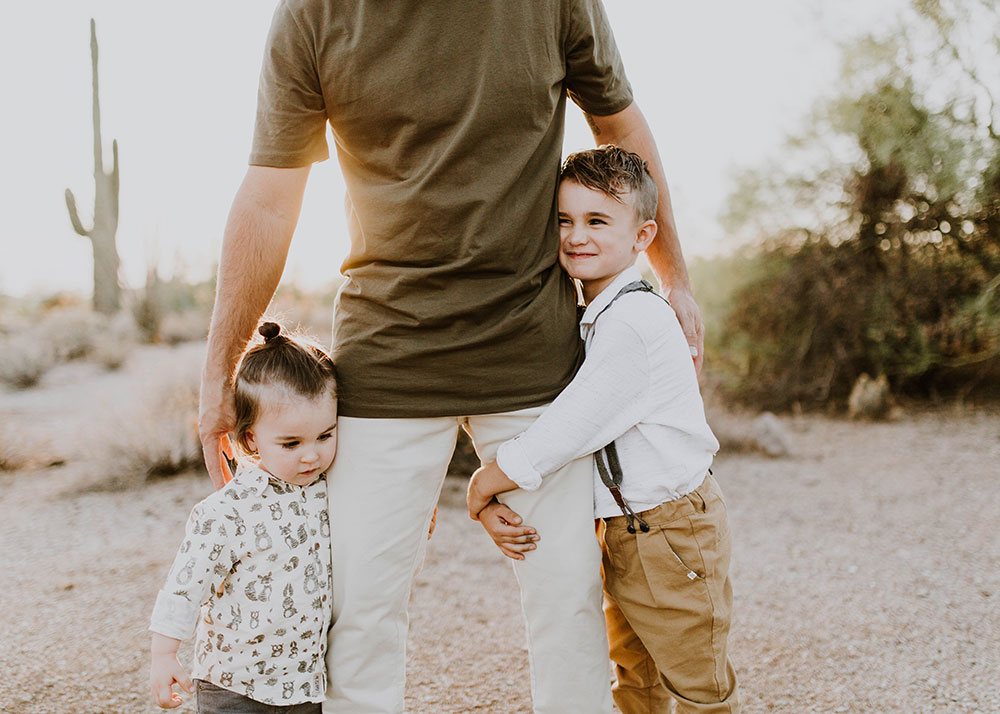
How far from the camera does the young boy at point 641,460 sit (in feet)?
5.80

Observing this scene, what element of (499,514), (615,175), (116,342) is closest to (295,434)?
(499,514)

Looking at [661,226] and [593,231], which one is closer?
[593,231]

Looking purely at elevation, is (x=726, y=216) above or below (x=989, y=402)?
above

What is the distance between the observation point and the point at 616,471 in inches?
72.1

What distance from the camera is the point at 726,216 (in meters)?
7.81

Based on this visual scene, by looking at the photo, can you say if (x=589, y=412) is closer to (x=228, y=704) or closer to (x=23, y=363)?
(x=228, y=704)

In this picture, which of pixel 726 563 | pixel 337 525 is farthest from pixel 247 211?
pixel 726 563

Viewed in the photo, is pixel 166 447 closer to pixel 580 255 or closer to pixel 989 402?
pixel 580 255

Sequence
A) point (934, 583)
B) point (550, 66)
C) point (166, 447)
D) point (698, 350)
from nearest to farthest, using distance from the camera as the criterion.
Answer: point (550, 66)
point (698, 350)
point (934, 583)
point (166, 447)

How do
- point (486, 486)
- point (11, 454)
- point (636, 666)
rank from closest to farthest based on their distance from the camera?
point (486, 486)
point (636, 666)
point (11, 454)

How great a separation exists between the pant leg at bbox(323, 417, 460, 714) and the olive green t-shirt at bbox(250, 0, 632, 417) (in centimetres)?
7

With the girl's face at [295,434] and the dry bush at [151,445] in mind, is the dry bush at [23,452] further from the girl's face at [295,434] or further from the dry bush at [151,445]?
the girl's face at [295,434]

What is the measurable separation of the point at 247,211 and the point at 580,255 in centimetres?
76

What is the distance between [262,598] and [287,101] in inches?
42.3
